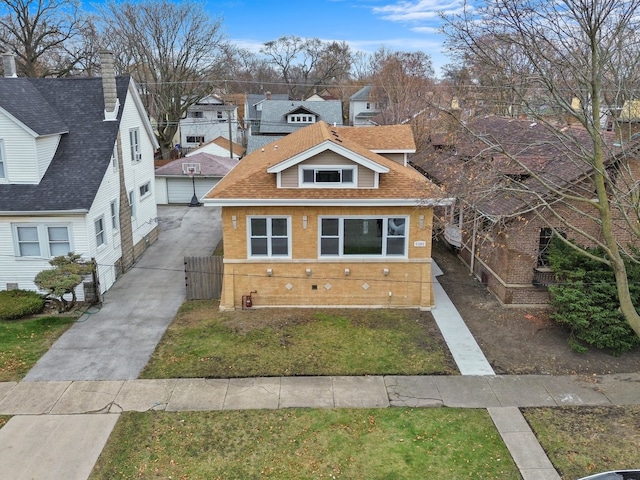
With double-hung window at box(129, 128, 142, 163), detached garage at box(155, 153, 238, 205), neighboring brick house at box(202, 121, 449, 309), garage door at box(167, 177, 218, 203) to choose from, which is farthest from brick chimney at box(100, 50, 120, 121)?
garage door at box(167, 177, 218, 203)

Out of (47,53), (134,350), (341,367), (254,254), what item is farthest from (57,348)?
(47,53)

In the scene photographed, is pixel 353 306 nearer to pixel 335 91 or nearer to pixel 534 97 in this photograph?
pixel 534 97

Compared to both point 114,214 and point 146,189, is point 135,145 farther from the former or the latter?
point 114,214

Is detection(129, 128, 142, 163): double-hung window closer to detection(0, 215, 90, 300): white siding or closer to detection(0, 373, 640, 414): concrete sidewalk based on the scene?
detection(0, 215, 90, 300): white siding

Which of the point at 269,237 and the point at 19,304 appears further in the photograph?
the point at 269,237

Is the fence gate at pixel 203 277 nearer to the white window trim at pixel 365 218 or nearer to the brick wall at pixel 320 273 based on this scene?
the brick wall at pixel 320 273

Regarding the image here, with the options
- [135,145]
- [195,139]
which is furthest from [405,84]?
[135,145]

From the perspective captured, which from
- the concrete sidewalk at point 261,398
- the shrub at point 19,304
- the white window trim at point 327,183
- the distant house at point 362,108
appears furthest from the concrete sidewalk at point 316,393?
the distant house at point 362,108
